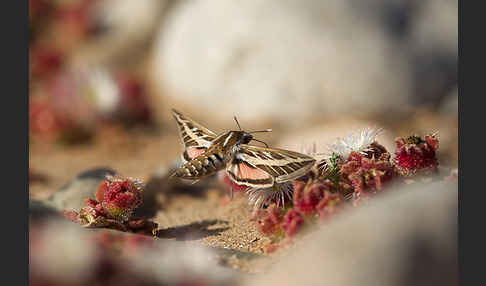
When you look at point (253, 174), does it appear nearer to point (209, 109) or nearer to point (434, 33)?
point (209, 109)

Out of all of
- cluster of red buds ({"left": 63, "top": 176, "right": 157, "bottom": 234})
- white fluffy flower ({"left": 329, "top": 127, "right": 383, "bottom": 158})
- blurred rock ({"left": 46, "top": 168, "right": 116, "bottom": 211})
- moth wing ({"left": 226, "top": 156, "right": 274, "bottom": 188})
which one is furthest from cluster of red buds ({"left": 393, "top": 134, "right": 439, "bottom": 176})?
blurred rock ({"left": 46, "top": 168, "right": 116, "bottom": 211})

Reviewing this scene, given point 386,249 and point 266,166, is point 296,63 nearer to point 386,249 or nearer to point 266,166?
point 266,166

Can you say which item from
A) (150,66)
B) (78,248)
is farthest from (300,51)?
(78,248)

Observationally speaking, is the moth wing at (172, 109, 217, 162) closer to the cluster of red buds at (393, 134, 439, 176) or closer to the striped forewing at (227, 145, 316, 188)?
the striped forewing at (227, 145, 316, 188)

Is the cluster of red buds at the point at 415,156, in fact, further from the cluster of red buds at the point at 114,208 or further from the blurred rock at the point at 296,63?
the blurred rock at the point at 296,63

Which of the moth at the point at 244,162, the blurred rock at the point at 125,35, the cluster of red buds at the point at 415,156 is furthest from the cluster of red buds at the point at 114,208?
the blurred rock at the point at 125,35

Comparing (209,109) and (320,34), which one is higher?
(320,34)

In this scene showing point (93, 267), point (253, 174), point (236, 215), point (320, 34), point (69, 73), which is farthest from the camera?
point (69, 73)

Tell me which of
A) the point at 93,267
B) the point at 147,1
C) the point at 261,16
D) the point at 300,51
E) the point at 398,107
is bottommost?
the point at 93,267
